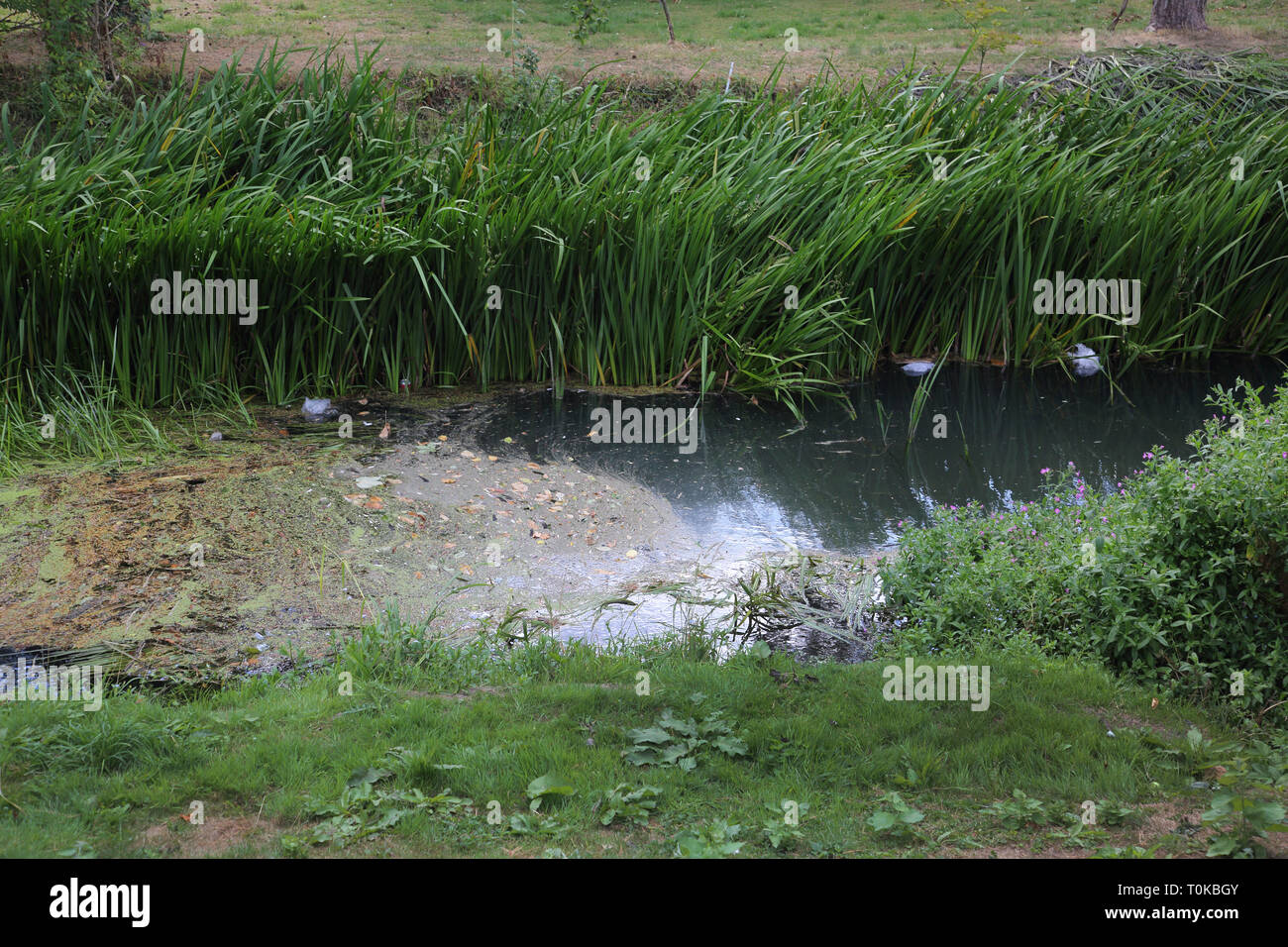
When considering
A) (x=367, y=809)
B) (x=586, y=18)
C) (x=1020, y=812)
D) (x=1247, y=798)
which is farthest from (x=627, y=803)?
(x=586, y=18)

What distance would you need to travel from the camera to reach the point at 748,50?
13992mm

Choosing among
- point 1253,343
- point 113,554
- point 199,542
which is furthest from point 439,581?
point 1253,343

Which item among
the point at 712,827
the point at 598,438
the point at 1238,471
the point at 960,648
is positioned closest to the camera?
the point at 712,827

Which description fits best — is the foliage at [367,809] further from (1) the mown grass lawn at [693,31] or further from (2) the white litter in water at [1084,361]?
(1) the mown grass lawn at [693,31]

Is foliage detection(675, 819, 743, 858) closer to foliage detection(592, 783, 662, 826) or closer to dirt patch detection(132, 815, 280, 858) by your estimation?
foliage detection(592, 783, 662, 826)

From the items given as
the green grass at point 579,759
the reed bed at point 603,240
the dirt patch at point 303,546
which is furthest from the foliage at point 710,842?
the reed bed at point 603,240

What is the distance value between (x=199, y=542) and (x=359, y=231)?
263cm

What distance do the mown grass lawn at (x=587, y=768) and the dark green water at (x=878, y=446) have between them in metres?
2.01

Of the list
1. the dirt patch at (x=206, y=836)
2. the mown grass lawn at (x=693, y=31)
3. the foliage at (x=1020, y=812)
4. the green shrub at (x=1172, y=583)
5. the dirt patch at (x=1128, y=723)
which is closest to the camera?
the dirt patch at (x=206, y=836)

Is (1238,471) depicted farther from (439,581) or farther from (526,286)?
(526,286)

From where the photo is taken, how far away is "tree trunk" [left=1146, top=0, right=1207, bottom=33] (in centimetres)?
1465

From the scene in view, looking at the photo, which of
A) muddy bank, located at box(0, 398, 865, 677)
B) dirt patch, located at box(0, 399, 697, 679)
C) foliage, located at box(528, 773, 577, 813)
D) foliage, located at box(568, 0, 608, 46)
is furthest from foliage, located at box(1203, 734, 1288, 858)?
foliage, located at box(568, 0, 608, 46)

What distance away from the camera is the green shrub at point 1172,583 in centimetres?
373

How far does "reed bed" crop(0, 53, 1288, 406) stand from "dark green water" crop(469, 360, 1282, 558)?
0.29 meters
